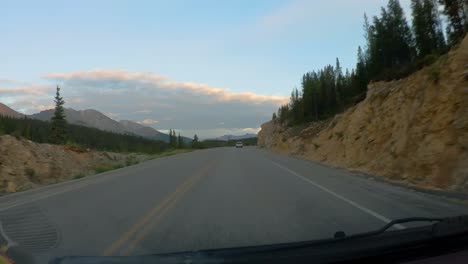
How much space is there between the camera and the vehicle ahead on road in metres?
4.00

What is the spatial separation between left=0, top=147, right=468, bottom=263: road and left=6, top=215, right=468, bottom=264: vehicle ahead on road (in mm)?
2615

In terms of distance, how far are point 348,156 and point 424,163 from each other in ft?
46.8

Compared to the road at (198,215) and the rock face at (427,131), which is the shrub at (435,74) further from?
the road at (198,215)

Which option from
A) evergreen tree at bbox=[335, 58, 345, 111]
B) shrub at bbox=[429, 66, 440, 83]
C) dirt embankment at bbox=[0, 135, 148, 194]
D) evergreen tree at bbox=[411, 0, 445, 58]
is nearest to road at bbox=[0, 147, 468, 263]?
shrub at bbox=[429, 66, 440, 83]

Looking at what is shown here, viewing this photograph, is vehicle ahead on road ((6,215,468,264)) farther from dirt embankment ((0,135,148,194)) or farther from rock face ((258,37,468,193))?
dirt embankment ((0,135,148,194))

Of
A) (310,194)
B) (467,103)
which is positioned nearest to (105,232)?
(310,194)

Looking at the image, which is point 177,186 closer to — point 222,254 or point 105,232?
point 105,232

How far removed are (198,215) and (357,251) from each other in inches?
244

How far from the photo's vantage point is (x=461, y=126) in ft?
53.3

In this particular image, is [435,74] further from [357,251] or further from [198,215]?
[357,251]

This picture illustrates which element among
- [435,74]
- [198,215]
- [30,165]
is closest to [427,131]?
[435,74]

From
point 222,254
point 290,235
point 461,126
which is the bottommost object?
point 290,235

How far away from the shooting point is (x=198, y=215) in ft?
33.1

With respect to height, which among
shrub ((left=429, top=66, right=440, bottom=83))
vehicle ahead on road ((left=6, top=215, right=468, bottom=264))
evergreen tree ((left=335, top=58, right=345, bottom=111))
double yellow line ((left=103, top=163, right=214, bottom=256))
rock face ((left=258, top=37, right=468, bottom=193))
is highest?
evergreen tree ((left=335, top=58, right=345, bottom=111))
